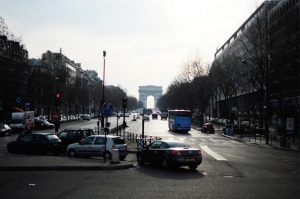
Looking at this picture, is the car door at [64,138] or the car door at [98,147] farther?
the car door at [64,138]

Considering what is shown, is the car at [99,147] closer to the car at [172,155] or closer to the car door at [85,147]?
the car door at [85,147]

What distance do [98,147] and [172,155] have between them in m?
6.03

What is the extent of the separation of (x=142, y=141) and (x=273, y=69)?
931 inches

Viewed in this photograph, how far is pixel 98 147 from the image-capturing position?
71.8 ft

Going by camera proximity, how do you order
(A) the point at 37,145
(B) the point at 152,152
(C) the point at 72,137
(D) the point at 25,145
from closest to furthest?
(B) the point at 152,152, (A) the point at 37,145, (D) the point at 25,145, (C) the point at 72,137

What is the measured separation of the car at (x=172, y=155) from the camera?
17.1 meters

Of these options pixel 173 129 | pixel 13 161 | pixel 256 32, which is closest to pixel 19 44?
pixel 173 129

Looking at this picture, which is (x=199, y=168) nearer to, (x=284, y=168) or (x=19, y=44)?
(x=284, y=168)

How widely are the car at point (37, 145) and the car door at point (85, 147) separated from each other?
2.07 metres

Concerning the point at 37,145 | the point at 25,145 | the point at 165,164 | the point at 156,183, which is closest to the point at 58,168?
the point at 165,164

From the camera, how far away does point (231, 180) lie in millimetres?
14922

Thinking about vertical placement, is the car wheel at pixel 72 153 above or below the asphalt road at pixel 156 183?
above

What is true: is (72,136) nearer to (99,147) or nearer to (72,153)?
(72,153)

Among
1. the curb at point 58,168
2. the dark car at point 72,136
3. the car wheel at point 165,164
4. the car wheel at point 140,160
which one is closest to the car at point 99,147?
the car wheel at point 140,160
